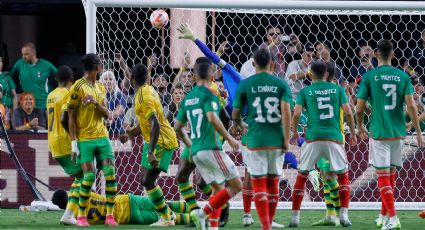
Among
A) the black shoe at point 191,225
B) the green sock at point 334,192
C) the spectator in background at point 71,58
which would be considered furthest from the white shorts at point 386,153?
the spectator in background at point 71,58

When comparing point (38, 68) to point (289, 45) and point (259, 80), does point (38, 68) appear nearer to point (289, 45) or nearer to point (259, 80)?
point (289, 45)

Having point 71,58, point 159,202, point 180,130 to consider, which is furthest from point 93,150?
point 71,58

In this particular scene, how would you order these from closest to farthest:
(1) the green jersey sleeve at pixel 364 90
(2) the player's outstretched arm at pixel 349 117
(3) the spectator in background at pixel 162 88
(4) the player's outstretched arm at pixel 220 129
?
1. (4) the player's outstretched arm at pixel 220 129
2. (1) the green jersey sleeve at pixel 364 90
3. (2) the player's outstretched arm at pixel 349 117
4. (3) the spectator in background at pixel 162 88

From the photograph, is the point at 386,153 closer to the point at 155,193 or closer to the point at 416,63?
the point at 155,193

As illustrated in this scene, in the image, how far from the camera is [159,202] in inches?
574

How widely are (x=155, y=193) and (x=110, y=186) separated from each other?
0.54 meters

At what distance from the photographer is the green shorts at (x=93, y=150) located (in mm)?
14469

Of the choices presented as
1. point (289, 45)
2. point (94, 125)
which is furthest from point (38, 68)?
point (94, 125)

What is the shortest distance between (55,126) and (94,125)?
4.46ft

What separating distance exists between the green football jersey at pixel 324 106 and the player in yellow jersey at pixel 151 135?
5.40 ft

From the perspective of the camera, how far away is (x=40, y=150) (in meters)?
18.5

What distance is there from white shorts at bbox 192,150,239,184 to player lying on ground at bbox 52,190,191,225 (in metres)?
2.27

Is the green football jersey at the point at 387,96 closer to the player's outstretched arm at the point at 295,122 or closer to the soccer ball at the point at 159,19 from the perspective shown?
the player's outstretched arm at the point at 295,122

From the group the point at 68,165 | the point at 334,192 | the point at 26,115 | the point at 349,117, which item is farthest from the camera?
the point at 26,115
